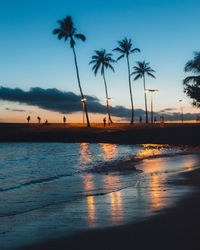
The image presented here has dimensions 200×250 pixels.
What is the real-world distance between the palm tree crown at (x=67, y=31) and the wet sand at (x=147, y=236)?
51.0m

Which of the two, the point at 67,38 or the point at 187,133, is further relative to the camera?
the point at 67,38

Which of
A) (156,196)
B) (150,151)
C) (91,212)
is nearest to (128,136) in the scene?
(150,151)

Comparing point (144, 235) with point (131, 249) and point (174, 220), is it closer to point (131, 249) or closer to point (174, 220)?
point (131, 249)

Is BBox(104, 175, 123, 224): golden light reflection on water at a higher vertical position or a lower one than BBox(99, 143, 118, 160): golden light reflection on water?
higher

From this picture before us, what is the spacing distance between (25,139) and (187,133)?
77.1 feet

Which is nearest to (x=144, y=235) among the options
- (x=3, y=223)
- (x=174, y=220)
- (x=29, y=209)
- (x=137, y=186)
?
(x=174, y=220)

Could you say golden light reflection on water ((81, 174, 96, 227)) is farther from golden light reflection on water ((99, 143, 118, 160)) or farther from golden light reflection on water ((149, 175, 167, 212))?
golden light reflection on water ((99, 143, 118, 160))

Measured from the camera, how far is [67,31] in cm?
5309

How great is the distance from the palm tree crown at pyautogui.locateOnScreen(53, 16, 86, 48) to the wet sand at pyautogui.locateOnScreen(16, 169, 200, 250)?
51.0m

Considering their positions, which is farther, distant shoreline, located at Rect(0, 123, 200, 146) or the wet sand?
distant shoreline, located at Rect(0, 123, 200, 146)

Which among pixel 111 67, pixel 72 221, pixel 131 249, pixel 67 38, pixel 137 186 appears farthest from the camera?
pixel 111 67

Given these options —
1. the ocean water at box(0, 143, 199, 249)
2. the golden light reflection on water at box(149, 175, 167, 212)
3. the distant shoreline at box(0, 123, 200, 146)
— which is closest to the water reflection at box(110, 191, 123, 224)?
the ocean water at box(0, 143, 199, 249)

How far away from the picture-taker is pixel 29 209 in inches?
253

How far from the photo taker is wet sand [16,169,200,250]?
3.95 m
